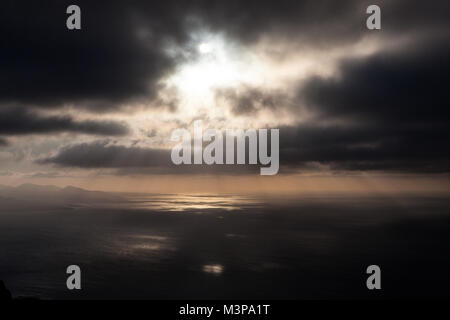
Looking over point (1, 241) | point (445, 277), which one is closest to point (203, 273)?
point (445, 277)

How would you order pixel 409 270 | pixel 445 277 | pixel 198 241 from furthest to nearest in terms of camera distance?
pixel 198 241 → pixel 409 270 → pixel 445 277

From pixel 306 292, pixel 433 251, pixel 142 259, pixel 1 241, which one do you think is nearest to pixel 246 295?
pixel 306 292

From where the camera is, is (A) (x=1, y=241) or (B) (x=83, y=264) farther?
(A) (x=1, y=241)
